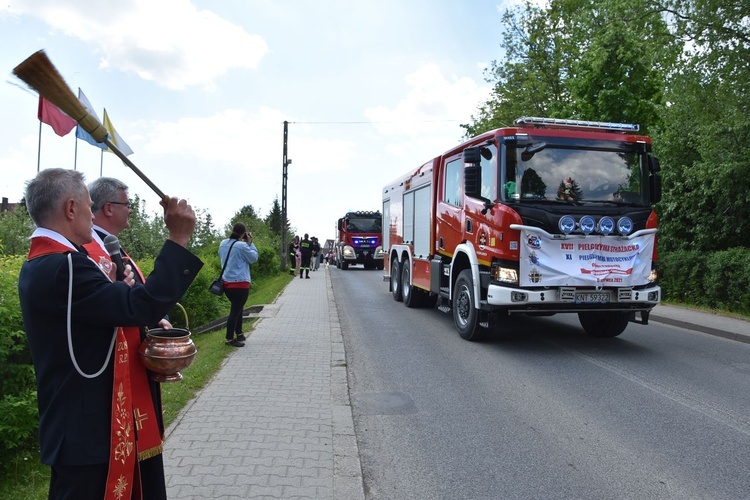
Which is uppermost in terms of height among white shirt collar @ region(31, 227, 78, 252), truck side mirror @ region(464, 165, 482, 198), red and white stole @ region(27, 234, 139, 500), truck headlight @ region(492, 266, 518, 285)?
truck side mirror @ region(464, 165, 482, 198)

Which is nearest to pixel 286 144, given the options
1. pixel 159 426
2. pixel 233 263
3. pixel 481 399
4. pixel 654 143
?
pixel 654 143

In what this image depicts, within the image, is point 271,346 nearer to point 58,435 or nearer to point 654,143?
point 58,435

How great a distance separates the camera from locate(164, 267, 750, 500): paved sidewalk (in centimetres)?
378

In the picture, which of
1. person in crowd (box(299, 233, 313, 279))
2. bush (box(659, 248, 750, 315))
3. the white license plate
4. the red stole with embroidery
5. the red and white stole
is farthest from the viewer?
person in crowd (box(299, 233, 313, 279))

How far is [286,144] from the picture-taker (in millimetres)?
34250

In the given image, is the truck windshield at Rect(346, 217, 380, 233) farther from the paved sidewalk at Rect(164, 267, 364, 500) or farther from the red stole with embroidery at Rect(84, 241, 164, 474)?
the red stole with embroidery at Rect(84, 241, 164, 474)

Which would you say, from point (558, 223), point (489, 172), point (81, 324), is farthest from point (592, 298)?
point (81, 324)

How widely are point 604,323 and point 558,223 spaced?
8.33 ft

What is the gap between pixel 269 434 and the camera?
15.5ft

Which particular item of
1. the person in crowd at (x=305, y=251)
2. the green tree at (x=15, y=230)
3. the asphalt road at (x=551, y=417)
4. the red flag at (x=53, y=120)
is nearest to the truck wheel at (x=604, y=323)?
the asphalt road at (x=551, y=417)

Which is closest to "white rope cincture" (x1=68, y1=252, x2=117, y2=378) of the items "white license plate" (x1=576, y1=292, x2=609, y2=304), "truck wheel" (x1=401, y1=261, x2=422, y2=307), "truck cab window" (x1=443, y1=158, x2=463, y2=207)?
"white license plate" (x1=576, y1=292, x2=609, y2=304)

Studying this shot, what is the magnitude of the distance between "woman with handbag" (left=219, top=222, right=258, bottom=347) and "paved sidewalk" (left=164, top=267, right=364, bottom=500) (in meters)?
0.59

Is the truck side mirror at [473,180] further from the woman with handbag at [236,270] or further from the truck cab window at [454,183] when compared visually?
the woman with handbag at [236,270]

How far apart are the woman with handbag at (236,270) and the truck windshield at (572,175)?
3723mm
